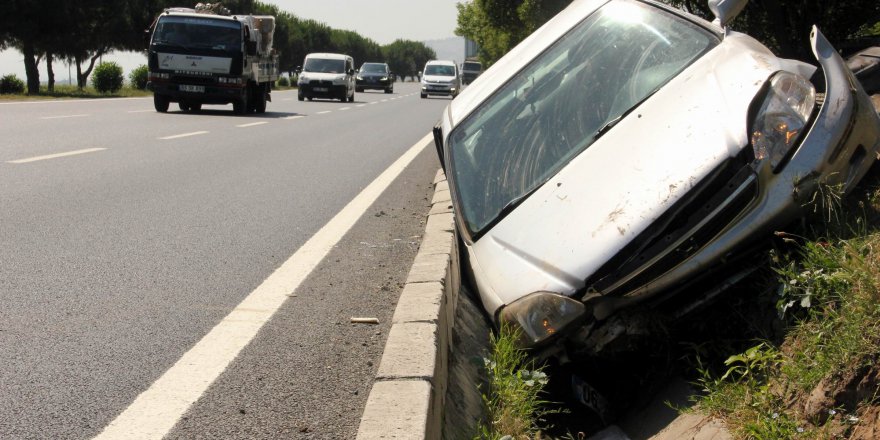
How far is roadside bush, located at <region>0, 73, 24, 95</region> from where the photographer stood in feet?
131

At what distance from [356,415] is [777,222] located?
188 centimetres

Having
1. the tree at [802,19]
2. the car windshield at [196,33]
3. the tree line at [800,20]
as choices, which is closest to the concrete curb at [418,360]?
the tree line at [800,20]

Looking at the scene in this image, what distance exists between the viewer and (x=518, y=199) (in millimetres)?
4969

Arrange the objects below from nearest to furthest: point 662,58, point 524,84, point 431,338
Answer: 1. point 431,338
2. point 662,58
3. point 524,84

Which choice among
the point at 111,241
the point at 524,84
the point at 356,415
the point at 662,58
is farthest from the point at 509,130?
the point at 111,241

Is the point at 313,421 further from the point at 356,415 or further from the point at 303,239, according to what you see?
the point at 303,239

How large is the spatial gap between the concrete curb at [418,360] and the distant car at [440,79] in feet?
149

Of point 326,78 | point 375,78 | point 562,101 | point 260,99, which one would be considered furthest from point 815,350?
point 375,78

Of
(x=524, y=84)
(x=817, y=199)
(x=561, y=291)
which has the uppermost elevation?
(x=524, y=84)

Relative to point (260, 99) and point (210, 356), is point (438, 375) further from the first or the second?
point (260, 99)

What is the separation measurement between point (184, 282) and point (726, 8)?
3243 mm

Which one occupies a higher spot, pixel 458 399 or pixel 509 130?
pixel 509 130

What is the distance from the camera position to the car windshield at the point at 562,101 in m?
5.16

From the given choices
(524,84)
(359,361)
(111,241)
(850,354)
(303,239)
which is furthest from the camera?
(303,239)
